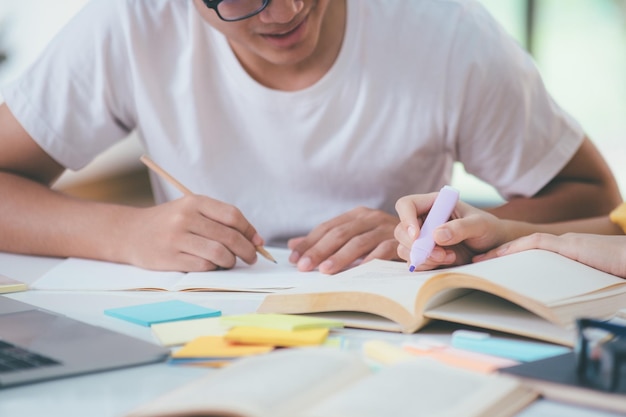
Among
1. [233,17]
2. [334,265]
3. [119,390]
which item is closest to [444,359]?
[119,390]

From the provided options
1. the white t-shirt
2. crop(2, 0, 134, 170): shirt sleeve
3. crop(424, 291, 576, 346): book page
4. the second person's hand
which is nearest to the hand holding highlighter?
the second person's hand

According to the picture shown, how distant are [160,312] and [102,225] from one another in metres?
0.41

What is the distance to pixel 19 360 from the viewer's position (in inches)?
32.1

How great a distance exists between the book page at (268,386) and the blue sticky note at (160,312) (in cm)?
26

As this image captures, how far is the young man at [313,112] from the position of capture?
154cm

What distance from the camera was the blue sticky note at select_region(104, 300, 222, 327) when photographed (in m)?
0.98

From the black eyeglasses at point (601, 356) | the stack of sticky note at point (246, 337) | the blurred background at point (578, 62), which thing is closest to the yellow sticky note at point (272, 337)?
the stack of sticky note at point (246, 337)

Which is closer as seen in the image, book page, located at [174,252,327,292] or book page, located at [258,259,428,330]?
book page, located at [258,259,428,330]

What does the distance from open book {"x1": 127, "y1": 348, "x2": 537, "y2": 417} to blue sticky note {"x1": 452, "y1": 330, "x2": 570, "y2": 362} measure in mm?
89

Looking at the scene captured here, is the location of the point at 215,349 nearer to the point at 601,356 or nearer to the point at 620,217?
the point at 601,356

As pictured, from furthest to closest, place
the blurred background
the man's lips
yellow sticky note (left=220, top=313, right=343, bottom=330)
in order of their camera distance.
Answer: the blurred background → the man's lips → yellow sticky note (left=220, top=313, right=343, bottom=330)

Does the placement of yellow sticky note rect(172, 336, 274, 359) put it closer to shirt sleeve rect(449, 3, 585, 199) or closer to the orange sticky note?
the orange sticky note

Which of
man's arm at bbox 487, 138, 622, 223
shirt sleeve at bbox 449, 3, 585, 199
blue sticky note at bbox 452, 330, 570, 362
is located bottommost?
blue sticky note at bbox 452, 330, 570, 362

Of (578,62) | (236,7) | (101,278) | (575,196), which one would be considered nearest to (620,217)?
(575,196)
